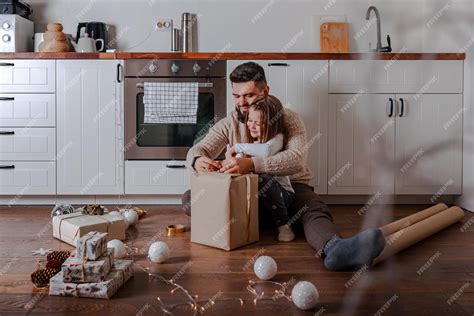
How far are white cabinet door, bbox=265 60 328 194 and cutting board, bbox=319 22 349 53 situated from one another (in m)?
0.49

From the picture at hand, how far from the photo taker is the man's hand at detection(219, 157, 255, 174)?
1821 millimetres

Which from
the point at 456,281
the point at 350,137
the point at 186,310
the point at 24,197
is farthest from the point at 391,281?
the point at 24,197

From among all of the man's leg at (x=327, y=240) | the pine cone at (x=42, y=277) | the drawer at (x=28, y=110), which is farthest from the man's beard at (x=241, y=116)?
the drawer at (x=28, y=110)

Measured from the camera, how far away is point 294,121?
2.08 m

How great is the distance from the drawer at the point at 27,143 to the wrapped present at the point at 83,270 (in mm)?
1709

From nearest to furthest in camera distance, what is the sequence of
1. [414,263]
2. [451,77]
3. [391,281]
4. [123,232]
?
1. [391,281]
2. [414,263]
3. [123,232]
4. [451,77]

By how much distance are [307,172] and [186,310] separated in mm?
1228

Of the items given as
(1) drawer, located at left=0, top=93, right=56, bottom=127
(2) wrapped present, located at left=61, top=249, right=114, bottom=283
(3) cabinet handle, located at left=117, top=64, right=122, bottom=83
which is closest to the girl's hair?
(2) wrapped present, located at left=61, top=249, right=114, bottom=283

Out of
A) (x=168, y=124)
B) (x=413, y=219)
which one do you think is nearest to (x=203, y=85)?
(x=168, y=124)

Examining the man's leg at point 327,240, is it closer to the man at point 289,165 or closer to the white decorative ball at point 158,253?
the man at point 289,165

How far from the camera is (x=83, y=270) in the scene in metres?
1.24

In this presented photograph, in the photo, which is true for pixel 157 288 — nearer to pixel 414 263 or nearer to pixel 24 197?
pixel 414 263

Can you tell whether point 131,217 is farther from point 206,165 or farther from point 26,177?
point 26,177

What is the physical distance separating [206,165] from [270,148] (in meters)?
0.27
